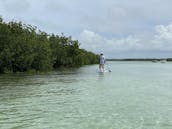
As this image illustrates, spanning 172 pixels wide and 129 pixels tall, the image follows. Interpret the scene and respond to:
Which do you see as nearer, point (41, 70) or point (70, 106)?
point (70, 106)

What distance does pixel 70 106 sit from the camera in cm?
1415

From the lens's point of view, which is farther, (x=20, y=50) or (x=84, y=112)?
(x=20, y=50)

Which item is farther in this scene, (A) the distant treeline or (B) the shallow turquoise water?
(A) the distant treeline

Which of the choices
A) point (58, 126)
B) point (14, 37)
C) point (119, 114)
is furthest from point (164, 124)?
point (14, 37)

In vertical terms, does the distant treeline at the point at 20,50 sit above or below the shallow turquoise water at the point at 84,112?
above

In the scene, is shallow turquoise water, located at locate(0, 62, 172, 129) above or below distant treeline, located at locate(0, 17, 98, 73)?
below

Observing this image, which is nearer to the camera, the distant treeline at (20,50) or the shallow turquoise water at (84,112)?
the shallow turquoise water at (84,112)

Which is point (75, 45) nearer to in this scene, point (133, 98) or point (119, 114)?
point (133, 98)

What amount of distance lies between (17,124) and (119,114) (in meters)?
A: 3.76

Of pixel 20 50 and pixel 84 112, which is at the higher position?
pixel 20 50

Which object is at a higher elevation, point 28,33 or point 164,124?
point 28,33

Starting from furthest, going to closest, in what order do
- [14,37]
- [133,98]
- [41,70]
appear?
[41,70] < [14,37] < [133,98]

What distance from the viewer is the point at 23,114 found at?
1238 centimetres

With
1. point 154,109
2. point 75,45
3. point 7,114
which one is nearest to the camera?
point 7,114
